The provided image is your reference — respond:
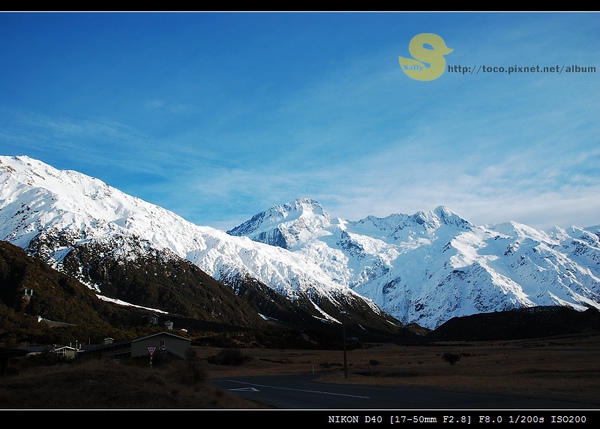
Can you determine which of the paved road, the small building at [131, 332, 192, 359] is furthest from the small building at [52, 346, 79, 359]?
the paved road

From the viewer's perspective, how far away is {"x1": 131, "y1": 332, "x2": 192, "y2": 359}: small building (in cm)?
7306

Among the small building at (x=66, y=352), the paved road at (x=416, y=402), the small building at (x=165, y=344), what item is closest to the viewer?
the paved road at (x=416, y=402)

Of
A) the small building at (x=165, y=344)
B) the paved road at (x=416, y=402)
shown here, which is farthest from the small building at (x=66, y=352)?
the paved road at (x=416, y=402)

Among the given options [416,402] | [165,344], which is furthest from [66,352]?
[416,402]

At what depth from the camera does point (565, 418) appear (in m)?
13.8

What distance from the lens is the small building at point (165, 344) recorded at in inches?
2876

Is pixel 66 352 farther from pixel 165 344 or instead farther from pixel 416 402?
pixel 416 402

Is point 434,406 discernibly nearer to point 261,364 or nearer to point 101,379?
point 101,379

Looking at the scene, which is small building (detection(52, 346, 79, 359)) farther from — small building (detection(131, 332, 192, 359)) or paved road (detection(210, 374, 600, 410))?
paved road (detection(210, 374, 600, 410))

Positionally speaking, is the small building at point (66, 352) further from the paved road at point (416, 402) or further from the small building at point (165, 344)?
the paved road at point (416, 402)

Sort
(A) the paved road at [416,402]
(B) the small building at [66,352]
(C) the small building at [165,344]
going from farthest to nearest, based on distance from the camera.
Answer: (C) the small building at [165,344], (B) the small building at [66,352], (A) the paved road at [416,402]

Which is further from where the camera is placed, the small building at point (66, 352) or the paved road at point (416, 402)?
the small building at point (66, 352)
